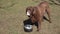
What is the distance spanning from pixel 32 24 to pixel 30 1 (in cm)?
243

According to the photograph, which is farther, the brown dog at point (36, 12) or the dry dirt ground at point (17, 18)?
the dry dirt ground at point (17, 18)

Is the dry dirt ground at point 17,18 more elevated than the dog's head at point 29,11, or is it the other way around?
the dog's head at point 29,11

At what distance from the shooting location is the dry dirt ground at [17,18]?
253 inches

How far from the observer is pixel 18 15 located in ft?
24.9

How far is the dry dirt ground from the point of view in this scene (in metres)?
6.43

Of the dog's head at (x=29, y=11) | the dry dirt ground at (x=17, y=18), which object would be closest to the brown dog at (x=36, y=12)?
the dog's head at (x=29, y=11)

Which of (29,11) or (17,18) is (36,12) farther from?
(17,18)

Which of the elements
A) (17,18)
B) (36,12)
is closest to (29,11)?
(36,12)

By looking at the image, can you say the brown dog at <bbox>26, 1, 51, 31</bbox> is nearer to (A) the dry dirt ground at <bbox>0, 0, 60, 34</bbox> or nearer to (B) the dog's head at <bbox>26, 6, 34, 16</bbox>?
(B) the dog's head at <bbox>26, 6, 34, 16</bbox>

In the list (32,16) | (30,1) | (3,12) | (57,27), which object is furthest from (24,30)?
(30,1)

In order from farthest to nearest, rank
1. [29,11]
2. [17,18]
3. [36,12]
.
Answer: [17,18]
[36,12]
[29,11]

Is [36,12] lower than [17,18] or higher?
higher

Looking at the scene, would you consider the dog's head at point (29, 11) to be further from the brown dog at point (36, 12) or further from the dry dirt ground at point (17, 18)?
the dry dirt ground at point (17, 18)

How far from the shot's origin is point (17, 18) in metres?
7.31
